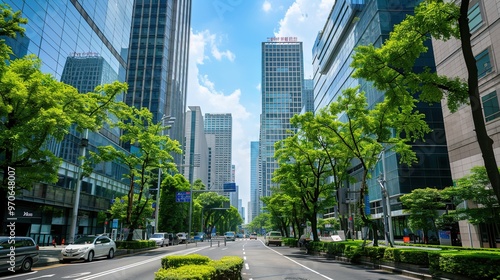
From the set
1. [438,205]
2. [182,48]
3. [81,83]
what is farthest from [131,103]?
[438,205]

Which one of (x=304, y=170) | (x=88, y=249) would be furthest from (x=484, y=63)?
(x=88, y=249)

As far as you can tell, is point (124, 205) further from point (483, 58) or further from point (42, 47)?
point (483, 58)

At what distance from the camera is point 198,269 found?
7.16m

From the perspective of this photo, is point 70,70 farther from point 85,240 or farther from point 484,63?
point 484,63

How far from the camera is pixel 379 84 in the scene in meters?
12.9

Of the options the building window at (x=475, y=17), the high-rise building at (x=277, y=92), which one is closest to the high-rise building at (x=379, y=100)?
the building window at (x=475, y=17)

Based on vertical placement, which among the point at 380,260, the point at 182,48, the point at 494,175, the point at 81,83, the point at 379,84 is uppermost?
the point at 182,48

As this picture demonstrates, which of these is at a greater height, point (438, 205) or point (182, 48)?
point (182, 48)

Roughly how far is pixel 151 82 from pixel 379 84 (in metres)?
80.9

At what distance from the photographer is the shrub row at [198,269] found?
628cm

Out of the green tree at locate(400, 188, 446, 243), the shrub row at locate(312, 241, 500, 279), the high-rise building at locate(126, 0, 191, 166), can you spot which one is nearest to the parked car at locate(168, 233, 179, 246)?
the green tree at locate(400, 188, 446, 243)

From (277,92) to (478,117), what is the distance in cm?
15562

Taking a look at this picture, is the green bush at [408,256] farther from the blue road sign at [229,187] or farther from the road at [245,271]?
Answer: the blue road sign at [229,187]

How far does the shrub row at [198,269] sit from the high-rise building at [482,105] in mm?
24725
